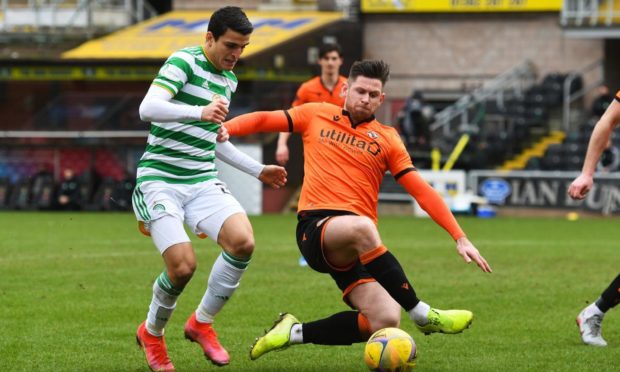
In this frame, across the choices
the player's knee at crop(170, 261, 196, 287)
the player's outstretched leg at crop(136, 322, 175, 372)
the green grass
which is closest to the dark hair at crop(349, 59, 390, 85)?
the player's knee at crop(170, 261, 196, 287)

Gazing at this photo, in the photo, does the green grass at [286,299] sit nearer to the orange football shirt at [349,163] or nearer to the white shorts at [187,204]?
the white shorts at [187,204]

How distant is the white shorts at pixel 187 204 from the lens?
26.0 feet

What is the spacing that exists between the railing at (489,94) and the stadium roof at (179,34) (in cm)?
388

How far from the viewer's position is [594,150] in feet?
27.6

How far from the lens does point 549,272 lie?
14.5 m

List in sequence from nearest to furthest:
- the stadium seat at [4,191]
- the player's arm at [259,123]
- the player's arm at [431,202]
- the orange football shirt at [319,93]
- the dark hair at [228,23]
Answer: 1. the player's arm at [431,202]
2. the dark hair at [228,23]
3. the player's arm at [259,123]
4. the orange football shirt at [319,93]
5. the stadium seat at [4,191]

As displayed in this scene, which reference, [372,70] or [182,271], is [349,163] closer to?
[372,70]

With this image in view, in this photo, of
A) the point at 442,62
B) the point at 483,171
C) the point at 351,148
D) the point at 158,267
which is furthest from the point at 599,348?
the point at 442,62

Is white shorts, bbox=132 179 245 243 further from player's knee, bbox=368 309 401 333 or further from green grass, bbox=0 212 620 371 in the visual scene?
player's knee, bbox=368 309 401 333

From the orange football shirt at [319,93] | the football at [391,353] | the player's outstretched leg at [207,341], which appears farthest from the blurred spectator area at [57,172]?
the football at [391,353]

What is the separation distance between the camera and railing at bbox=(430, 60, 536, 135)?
32156mm

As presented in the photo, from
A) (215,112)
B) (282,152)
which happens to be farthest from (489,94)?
(215,112)

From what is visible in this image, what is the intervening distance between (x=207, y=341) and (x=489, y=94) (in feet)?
83.3

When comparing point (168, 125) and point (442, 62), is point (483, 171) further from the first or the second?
point (168, 125)
